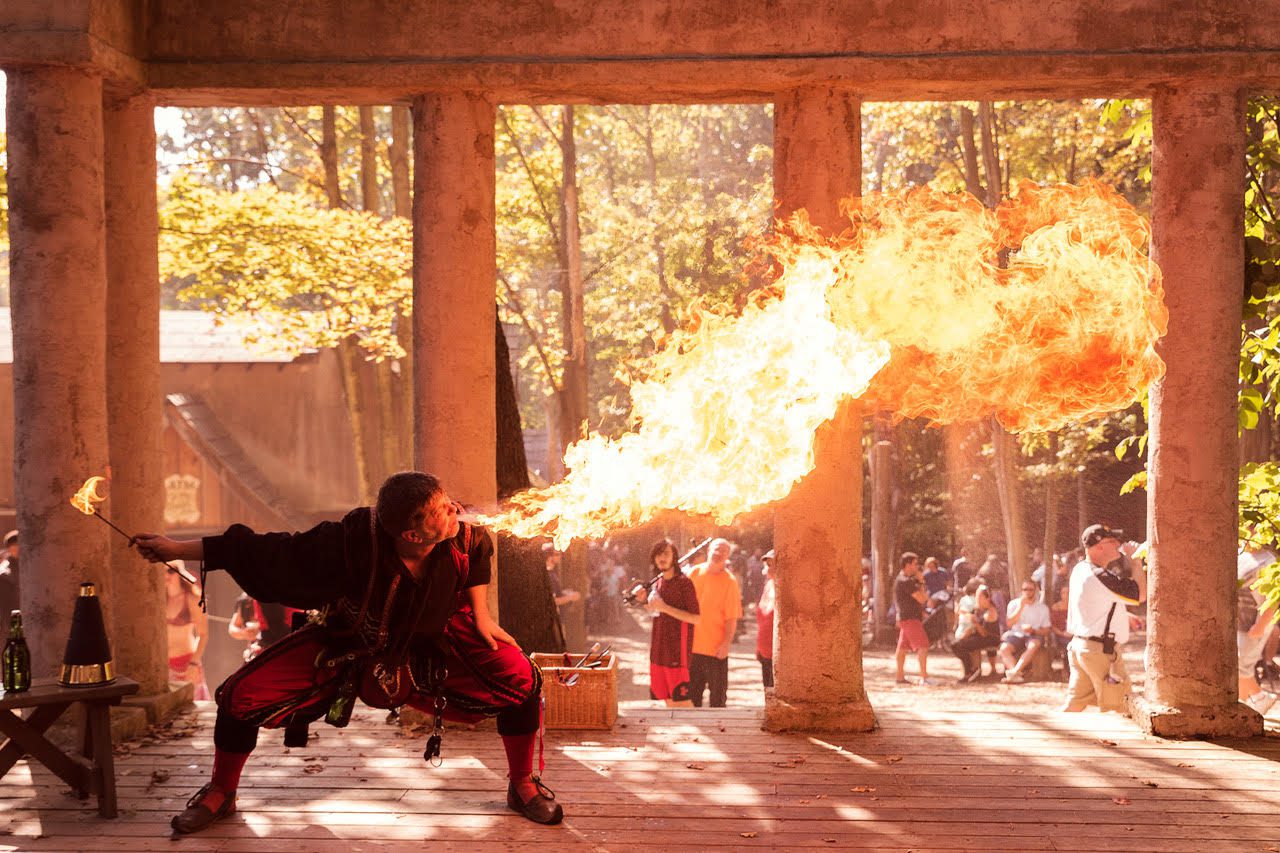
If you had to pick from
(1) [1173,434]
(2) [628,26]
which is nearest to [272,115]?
(2) [628,26]

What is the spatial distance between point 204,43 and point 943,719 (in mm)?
6246

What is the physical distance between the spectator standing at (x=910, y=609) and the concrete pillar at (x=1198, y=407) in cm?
798

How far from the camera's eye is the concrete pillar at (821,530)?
24.5 feet

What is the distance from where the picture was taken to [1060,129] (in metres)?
21.2

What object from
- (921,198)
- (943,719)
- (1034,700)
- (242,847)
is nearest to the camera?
(242,847)

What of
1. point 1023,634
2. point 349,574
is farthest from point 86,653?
point 1023,634

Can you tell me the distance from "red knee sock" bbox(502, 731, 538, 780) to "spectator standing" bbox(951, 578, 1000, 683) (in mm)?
11627

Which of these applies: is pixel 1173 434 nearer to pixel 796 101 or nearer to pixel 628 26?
pixel 796 101

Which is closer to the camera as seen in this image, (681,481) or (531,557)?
(681,481)

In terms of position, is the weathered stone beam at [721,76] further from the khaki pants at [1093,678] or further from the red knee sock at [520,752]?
the khaki pants at [1093,678]

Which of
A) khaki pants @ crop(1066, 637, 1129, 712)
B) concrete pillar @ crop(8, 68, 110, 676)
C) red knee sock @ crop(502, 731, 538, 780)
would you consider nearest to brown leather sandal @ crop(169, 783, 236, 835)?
red knee sock @ crop(502, 731, 538, 780)

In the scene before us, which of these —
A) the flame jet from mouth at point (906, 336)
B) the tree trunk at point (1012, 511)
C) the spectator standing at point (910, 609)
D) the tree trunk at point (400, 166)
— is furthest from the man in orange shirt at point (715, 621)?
the tree trunk at point (1012, 511)

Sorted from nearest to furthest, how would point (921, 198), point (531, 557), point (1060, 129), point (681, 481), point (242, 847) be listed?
point (242, 847), point (681, 481), point (921, 198), point (531, 557), point (1060, 129)

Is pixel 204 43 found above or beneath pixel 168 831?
above
